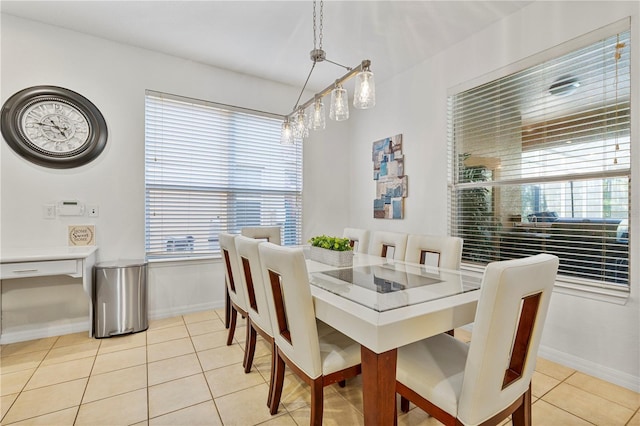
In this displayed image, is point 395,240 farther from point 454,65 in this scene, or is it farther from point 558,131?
point 454,65

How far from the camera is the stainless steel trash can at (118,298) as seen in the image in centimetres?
265

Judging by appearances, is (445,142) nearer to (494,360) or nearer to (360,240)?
(360,240)

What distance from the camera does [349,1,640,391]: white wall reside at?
6.37ft

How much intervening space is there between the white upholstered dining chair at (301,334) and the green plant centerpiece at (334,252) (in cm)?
58

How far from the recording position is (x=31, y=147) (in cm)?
261

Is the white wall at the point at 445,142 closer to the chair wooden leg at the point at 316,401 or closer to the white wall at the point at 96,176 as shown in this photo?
the white wall at the point at 96,176

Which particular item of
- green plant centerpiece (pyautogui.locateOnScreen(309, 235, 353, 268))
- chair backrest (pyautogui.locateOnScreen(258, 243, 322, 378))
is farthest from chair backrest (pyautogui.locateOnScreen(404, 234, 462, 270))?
chair backrest (pyautogui.locateOnScreen(258, 243, 322, 378))

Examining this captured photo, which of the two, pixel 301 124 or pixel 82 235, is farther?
pixel 82 235

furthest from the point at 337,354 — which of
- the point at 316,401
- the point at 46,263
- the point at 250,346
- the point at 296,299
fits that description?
the point at 46,263

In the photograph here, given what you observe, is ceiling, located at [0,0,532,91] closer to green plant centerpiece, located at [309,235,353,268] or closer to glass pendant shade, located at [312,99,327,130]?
glass pendant shade, located at [312,99,327,130]

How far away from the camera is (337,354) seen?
4.74ft

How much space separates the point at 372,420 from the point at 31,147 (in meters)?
3.38

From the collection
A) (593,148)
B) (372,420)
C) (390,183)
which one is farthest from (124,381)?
(593,148)

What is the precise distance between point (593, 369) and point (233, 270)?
2.62 m
